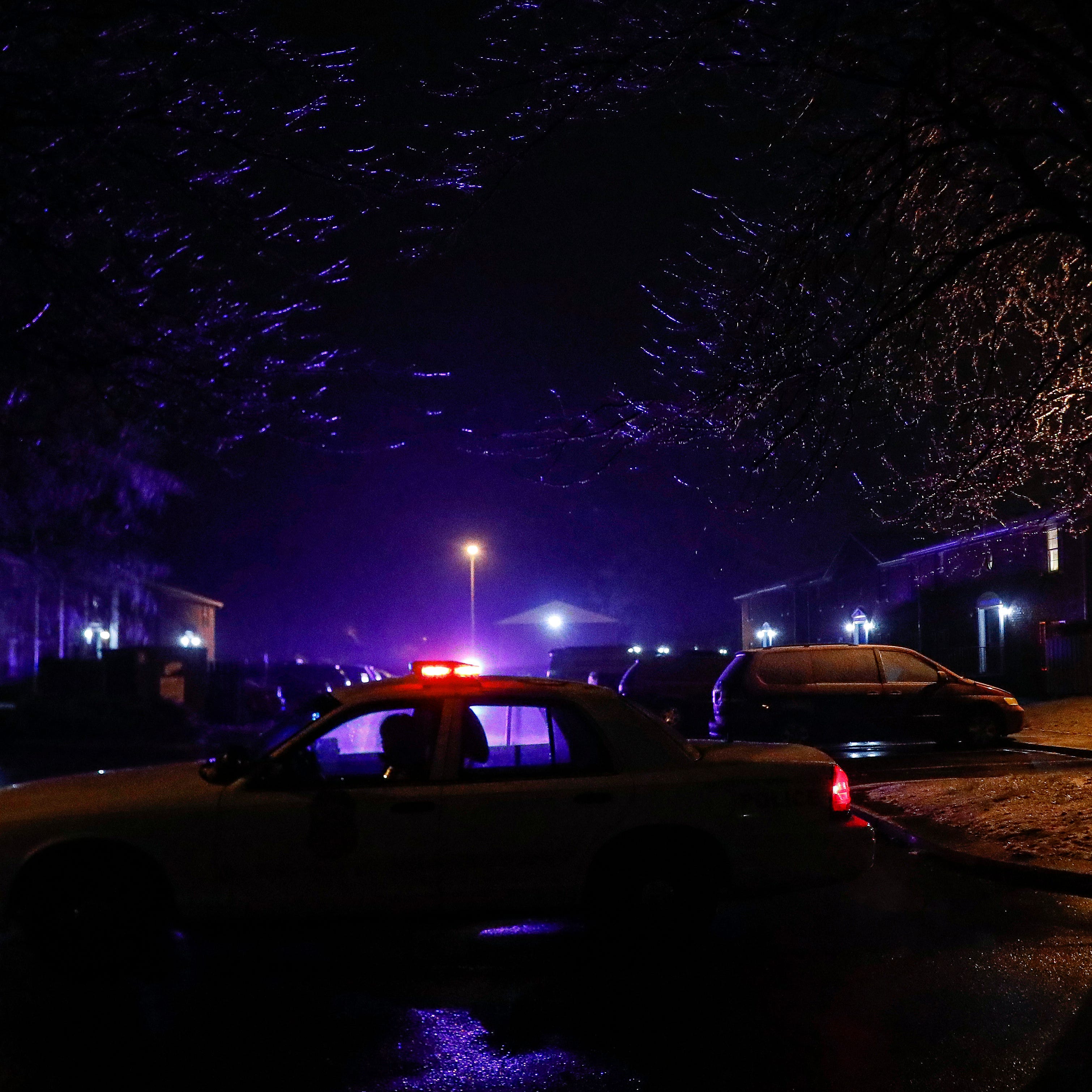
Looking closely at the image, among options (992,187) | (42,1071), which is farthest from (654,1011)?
(992,187)

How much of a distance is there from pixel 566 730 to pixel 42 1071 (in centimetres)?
305

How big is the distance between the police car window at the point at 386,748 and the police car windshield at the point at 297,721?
12 centimetres

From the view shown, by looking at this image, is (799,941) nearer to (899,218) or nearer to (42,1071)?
(42,1071)

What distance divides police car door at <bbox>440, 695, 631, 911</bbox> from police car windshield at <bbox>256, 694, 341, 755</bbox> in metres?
0.76

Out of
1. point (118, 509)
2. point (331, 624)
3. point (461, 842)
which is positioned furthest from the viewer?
point (331, 624)

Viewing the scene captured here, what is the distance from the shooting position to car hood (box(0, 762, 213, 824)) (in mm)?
5727

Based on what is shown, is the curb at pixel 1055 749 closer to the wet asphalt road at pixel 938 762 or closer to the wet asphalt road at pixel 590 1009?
the wet asphalt road at pixel 938 762

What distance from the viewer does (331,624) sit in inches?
3071

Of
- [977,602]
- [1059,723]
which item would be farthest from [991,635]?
[1059,723]

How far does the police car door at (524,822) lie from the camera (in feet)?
19.1

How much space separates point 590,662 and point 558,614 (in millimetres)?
35675

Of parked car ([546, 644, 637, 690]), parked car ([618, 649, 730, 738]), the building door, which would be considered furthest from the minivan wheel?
the building door

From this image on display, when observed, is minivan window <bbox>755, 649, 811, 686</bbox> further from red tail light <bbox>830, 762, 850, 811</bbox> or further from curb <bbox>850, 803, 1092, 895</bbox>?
red tail light <bbox>830, 762, 850, 811</bbox>

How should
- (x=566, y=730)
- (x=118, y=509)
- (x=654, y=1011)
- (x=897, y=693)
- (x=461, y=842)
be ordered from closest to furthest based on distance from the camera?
(x=654, y=1011) < (x=461, y=842) < (x=566, y=730) < (x=897, y=693) < (x=118, y=509)
